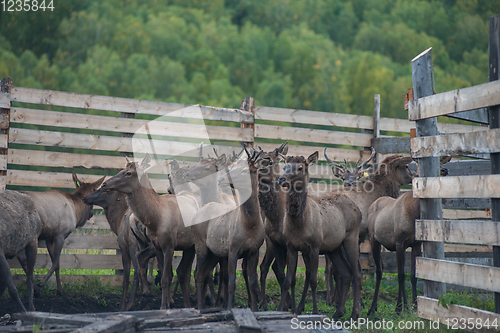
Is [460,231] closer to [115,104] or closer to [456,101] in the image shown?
[456,101]

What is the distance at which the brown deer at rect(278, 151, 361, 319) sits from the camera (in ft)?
26.2

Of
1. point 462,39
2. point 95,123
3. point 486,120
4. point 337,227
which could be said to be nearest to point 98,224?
point 95,123

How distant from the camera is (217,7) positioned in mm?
72688

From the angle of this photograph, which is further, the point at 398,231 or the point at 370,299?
the point at 370,299

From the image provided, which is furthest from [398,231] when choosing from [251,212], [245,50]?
[245,50]

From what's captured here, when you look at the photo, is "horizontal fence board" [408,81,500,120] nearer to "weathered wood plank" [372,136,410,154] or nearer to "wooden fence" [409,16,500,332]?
"wooden fence" [409,16,500,332]

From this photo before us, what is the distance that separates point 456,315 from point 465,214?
22.5ft

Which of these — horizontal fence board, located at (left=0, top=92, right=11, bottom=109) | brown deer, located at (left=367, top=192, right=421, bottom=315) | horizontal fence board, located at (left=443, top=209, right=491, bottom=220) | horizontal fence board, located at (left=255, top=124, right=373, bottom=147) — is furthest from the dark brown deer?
horizontal fence board, located at (left=443, top=209, right=491, bottom=220)

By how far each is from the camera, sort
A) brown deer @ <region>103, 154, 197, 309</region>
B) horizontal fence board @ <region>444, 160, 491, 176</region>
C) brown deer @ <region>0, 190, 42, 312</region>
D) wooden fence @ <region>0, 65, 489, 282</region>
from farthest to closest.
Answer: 1. wooden fence @ <region>0, 65, 489, 282</region>
2. horizontal fence board @ <region>444, 160, 491, 176</region>
3. brown deer @ <region>103, 154, 197, 309</region>
4. brown deer @ <region>0, 190, 42, 312</region>

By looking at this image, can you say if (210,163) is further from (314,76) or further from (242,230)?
(314,76)

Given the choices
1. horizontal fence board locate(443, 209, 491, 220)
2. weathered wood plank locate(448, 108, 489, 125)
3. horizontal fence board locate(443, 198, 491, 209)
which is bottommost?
horizontal fence board locate(443, 209, 491, 220)

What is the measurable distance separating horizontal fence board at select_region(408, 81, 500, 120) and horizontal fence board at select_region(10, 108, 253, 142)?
532 cm

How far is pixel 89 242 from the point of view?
402 inches

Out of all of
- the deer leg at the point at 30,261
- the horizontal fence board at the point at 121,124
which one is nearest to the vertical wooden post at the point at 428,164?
the horizontal fence board at the point at 121,124
